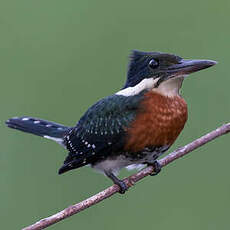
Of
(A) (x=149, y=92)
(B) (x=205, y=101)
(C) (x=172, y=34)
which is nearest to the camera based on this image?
(A) (x=149, y=92)

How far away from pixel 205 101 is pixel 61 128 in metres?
1.05

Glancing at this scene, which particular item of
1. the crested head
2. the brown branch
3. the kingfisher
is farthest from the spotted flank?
the brown branch

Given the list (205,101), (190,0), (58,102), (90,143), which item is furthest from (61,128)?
(190,0)

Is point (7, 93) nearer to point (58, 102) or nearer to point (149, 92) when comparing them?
point (58, 102)

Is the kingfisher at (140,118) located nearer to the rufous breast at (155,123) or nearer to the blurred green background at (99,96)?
the rufous breast at (155,123)

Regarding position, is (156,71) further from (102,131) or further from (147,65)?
(102,131)

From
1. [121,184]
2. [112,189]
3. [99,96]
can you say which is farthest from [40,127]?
[112,189]

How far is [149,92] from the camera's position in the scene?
4.17 m

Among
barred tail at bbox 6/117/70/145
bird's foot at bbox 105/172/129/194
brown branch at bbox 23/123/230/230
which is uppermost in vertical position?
brown branch at bbox 23/123/230/230

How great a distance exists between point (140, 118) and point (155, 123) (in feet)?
0.32

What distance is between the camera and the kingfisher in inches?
162

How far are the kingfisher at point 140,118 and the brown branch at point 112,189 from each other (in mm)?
151

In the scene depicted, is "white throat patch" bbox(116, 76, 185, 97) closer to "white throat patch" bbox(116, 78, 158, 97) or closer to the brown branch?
"white throat patch" bbox(116, 78, 158, 97)

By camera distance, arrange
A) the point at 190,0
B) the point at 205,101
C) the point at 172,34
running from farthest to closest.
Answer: the point at 190,0 → the point at 172,34 → the point at 205,101
